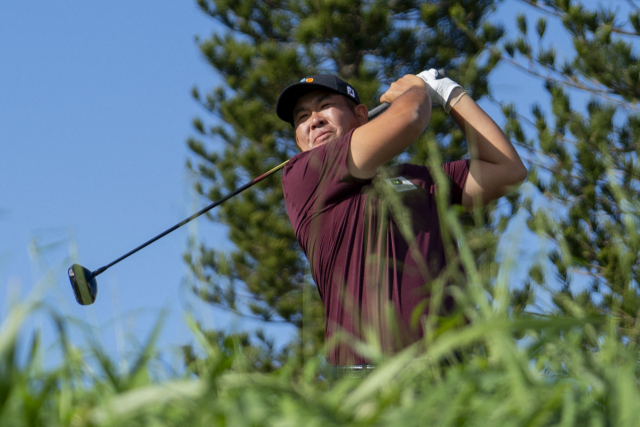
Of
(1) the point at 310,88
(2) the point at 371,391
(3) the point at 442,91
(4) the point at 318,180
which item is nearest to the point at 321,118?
(1) the point at 310,88

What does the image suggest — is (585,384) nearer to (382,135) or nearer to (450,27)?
(382,135)

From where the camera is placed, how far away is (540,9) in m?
9.26

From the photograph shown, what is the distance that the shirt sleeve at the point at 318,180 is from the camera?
94.2 inches

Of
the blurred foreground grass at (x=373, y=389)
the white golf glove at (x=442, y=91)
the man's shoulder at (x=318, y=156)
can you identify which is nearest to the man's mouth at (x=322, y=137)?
the man's shoulder at (x=318, y=156)

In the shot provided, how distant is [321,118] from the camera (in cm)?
315

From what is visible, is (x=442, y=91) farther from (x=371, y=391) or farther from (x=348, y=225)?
(x=371, y=391)

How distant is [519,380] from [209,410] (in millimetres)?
270

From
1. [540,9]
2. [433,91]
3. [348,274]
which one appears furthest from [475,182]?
[540,9]

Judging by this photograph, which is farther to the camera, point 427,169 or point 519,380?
point 427,169

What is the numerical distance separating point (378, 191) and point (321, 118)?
1219mm

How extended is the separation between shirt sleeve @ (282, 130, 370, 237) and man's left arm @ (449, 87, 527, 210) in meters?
0.51

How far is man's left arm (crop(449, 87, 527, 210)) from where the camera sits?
8.88 feet

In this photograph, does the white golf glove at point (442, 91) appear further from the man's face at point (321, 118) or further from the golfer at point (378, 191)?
the man's face at point (321, 118)

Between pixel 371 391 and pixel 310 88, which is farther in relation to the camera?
pixel 310 88
